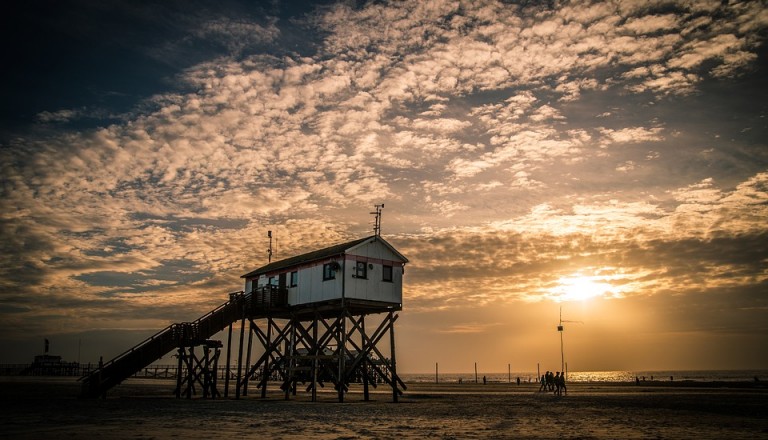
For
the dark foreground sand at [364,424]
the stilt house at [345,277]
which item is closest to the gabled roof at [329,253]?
the stilt house at [345,277]

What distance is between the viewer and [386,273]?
38.0 metres

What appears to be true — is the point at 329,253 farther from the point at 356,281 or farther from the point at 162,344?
the point at 162,344

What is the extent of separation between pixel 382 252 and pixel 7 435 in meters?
24.7

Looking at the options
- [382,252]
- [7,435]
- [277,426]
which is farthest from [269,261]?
[7,435]

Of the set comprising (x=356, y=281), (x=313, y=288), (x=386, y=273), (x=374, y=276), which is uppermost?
(x=386, y=273)

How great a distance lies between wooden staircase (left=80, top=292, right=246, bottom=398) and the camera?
34.3m

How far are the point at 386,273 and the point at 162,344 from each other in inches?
598

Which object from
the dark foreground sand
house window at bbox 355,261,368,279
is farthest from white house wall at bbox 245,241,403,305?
the dark foreground sand

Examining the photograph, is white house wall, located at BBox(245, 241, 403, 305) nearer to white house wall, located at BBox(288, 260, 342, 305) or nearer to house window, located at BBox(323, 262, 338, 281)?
white house wall, located at BBox(288, 260, 342, 305)

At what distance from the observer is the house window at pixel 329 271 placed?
120 feet

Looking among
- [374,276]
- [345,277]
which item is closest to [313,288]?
[345,277]

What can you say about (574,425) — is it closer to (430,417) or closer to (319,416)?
(430,417)

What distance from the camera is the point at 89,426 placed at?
1831 centimetres

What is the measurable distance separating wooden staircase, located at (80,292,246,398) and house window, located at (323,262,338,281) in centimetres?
733
